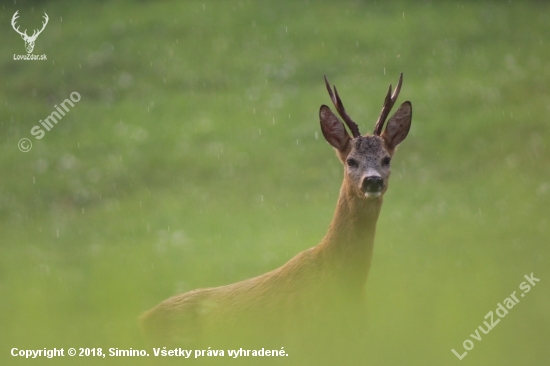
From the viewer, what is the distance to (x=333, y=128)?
9.50 m

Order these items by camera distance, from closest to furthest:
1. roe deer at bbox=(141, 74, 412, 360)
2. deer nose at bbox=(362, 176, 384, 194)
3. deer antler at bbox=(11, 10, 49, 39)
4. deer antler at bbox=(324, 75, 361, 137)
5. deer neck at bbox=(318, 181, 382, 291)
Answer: roe deer at bbox=(141, 74, 412, 360)
deer neck at bbox=(318, 181, 382, 291)
deer nose at bbox=(362, 176, 384, 194)
deer antler at bbox=(324, 75, 361, 137)
deer antler at bbox=(11, 10, 49, 39)

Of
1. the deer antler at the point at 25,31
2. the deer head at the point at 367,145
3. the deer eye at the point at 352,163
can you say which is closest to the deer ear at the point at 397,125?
the deer head at the point at 367,145

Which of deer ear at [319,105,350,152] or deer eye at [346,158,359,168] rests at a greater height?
deer ear at [319,105,350,152]

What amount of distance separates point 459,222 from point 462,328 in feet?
30.2

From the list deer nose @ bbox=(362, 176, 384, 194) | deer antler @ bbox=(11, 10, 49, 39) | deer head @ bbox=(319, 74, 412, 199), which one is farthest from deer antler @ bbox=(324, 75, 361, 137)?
deer antler @ bbox=(11, 10, 49, 39)

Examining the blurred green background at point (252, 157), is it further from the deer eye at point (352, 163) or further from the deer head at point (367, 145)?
the deer eye at point (352, 163)

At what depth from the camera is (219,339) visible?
8.52m

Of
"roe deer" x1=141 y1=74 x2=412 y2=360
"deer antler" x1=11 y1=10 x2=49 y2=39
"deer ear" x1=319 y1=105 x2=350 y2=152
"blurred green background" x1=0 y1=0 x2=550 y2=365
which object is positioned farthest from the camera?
"deer antler" x1=11 y1=10 x2=49 y2=39

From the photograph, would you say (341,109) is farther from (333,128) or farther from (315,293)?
(315,293)

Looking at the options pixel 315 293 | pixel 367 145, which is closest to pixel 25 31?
pixel 367 145

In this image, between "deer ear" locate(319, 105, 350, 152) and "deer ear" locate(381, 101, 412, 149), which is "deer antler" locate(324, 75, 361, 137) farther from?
"deer ear" locate(381, 101, 412, 149)

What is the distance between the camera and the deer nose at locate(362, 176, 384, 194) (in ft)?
28.2

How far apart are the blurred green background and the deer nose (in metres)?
1.15

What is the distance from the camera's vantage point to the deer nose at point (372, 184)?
8.60 m
